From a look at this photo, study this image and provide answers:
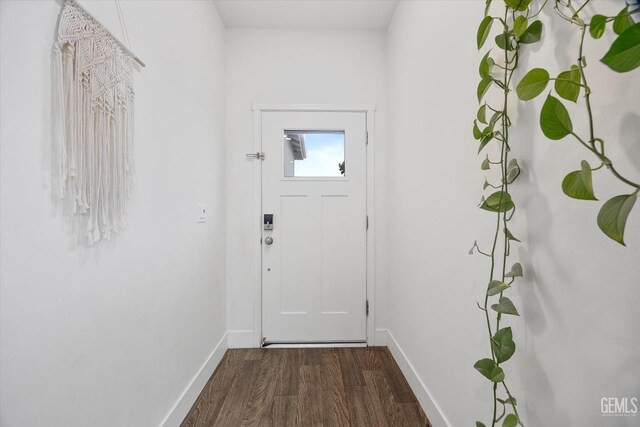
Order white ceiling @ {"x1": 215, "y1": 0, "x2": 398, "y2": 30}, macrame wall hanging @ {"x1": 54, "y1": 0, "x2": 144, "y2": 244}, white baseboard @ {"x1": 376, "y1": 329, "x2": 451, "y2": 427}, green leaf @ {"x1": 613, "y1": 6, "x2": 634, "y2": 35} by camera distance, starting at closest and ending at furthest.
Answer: green leaf @ {"x1": 613, "y1": 6, "x2": 634, "y2": 35}
macrame wall hanging @ {"x1": 54, "y1": 0, "x2": 144, "y2": 244}
white baseboard @ {"x1": 376, "y1": 329, "x2": 451, "y2": 427}
white ceiling @ {"x1": 215, "y1": 0, "x2": 398, "y2": 30}

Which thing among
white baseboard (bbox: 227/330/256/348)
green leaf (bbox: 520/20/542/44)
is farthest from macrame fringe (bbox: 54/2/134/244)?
white baseboard (bbox: 227/330/256/348)

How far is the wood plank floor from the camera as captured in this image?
154cm

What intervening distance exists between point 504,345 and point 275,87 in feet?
7.61

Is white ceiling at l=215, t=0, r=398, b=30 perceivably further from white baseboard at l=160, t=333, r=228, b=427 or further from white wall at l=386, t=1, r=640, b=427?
white baseboard at l=160, t=333, r=228, b=427

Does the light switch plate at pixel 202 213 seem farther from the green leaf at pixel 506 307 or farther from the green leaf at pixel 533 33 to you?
the green leaf at pixel 533 33

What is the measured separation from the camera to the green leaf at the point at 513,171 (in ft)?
2.75

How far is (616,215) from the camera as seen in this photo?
444 mm

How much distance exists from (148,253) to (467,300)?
53.9 inches

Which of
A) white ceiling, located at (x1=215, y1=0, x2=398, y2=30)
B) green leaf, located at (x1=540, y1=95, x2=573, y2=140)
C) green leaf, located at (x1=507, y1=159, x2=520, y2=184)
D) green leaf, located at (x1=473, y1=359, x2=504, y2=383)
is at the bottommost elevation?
green leaf, located at (x1=473, y1=359, x2=504, y2=383)

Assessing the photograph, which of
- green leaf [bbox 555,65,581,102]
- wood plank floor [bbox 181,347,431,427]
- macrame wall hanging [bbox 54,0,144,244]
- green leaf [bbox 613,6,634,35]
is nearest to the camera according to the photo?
green leaf [bbox 613,6,634,35]

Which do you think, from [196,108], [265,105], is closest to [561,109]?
[196,108]

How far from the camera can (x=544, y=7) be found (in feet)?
2.49

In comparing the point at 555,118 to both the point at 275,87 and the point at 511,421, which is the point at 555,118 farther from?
the point at 275,87

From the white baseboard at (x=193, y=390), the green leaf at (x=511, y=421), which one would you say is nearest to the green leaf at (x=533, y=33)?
the green leaf at (x=511, y=421)
